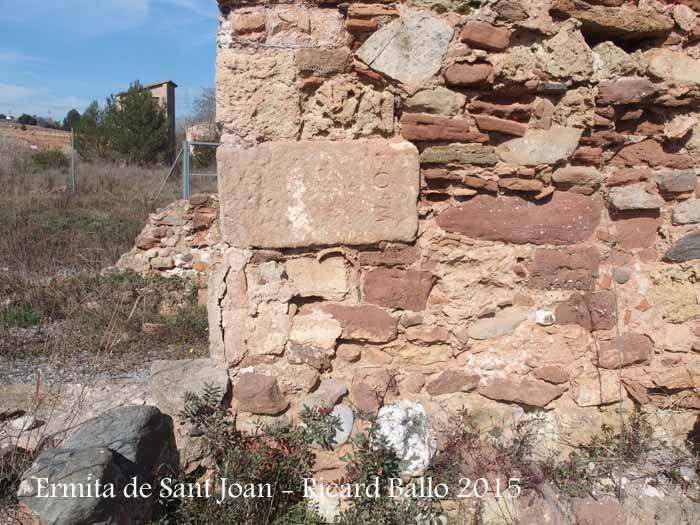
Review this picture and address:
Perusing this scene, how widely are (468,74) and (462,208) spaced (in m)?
0.52

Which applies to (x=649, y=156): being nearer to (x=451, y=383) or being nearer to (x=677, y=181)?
(x=677, y=181)

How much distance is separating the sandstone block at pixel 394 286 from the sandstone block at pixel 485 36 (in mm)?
913

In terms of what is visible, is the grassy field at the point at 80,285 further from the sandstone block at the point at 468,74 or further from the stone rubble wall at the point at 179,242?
the sandstone block at the point at 468,74

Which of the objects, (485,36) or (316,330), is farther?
(316,330)

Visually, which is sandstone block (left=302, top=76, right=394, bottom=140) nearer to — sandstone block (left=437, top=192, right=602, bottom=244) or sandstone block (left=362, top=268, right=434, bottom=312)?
sandstone block (left=437, top=192, right=602, bottom=244)

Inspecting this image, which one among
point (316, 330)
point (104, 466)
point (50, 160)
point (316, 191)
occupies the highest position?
point (50, 160)

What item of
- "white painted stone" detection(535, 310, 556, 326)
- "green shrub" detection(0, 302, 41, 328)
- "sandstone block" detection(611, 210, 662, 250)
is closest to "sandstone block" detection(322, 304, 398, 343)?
"white painted stone" detection(535, 310, 556, 326)

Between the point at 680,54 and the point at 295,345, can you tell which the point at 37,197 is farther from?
the point at 680,54

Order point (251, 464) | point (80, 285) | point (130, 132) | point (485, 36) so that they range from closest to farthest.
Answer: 1. point (251, 464)
2. point (485, 36)
3. point (80, 285)
4. point (130, 132)

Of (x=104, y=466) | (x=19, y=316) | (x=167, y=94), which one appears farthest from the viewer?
(x=167, y=94)

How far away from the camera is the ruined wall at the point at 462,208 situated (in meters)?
1.98

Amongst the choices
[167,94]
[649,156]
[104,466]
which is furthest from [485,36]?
[167,94]

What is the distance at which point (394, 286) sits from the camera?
2084 mm

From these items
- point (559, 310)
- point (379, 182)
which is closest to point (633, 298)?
point (559, 310)
